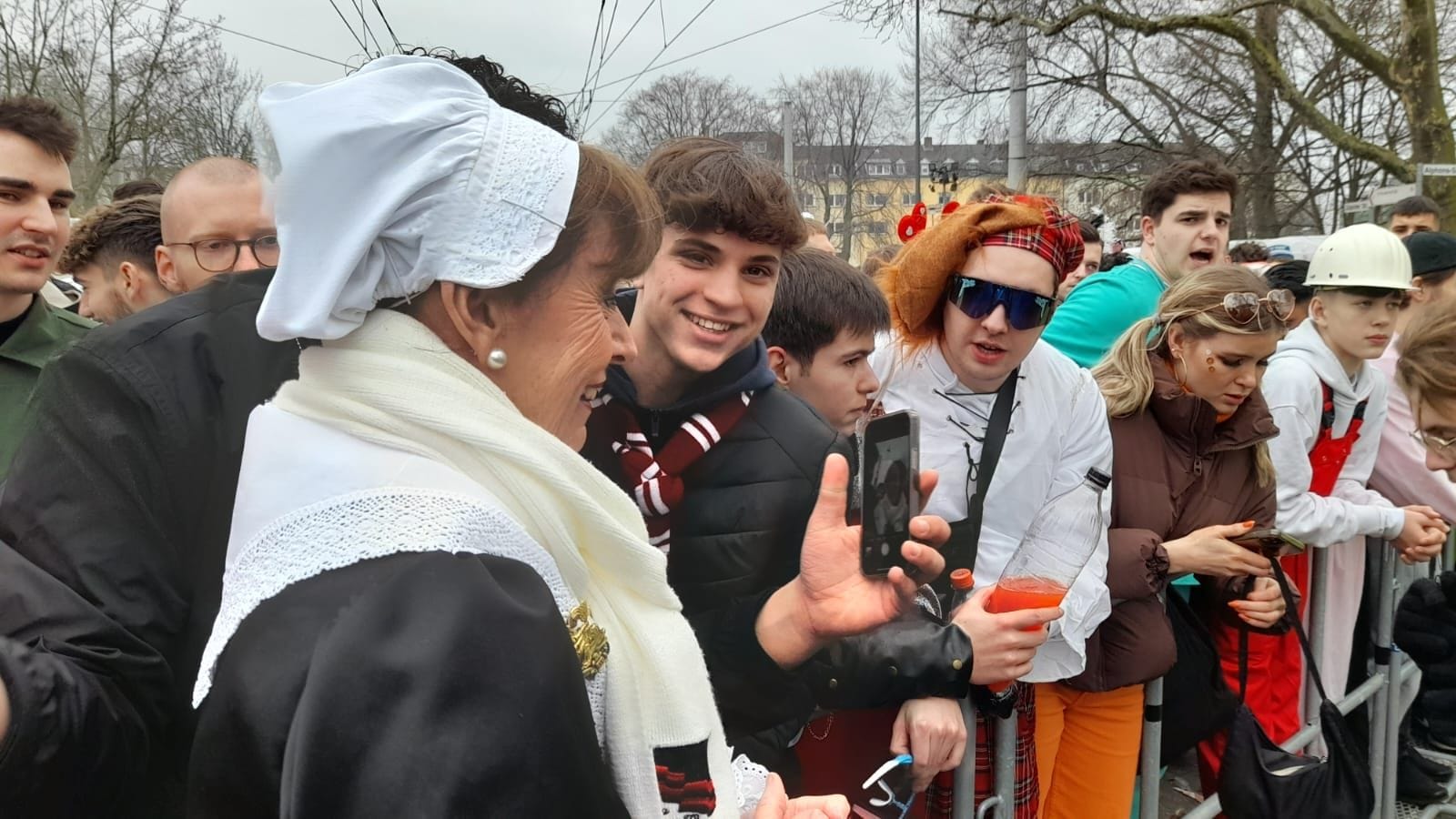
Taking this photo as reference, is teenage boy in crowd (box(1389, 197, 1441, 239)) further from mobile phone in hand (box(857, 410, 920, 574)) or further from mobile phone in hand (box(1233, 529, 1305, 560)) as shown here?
mobile phone in hand (box(857, 410, 920, 574))

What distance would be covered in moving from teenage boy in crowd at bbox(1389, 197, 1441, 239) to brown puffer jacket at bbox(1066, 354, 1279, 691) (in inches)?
208

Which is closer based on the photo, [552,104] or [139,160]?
[552,104]

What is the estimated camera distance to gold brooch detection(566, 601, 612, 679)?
43.7 inches

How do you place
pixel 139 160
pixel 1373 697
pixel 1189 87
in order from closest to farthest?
pixel 139 160
pixel 1373 697
pixel 1189 87

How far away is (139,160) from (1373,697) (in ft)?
15.4

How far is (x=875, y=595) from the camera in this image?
170 centimetres

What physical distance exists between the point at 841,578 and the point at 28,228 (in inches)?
97.2

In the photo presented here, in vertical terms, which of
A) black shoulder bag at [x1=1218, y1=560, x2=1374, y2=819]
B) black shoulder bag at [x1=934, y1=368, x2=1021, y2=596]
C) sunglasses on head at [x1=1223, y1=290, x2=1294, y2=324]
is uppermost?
sunglasses on head at [x1=1223, y1=290, x2=1294, y2=324]

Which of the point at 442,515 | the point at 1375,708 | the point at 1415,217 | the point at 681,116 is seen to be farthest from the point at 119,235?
the point at 1415,217

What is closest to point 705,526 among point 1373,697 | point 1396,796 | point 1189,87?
point 1373,697

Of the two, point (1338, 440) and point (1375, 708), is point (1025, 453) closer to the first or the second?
point (1338, 440)

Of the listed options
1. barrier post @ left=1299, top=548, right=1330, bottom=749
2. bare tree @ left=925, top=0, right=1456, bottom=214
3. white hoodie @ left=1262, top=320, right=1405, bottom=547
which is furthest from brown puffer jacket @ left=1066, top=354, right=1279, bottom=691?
bare tree @ left=925, top=0, right=1456, bottom=214

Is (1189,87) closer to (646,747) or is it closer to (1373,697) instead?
(1373,697)

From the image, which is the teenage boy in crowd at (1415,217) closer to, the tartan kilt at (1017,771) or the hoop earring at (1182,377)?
the hoop earring at (1182,377)
